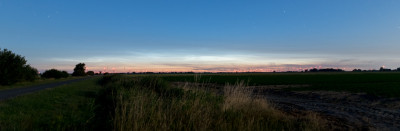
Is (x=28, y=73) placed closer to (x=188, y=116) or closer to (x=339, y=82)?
(x=188, y=116)

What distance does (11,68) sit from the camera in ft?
102

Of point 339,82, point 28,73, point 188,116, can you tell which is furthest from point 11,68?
point 339,82

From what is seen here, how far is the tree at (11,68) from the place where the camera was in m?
29.7

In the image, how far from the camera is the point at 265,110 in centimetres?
984

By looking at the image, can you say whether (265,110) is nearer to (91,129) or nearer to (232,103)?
(232,103)

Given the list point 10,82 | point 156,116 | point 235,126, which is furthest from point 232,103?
point 10,82

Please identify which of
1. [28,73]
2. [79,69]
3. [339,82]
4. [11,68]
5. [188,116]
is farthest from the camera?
[79,69]

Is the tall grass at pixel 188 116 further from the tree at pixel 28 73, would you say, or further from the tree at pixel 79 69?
the tree at pixel 79 69

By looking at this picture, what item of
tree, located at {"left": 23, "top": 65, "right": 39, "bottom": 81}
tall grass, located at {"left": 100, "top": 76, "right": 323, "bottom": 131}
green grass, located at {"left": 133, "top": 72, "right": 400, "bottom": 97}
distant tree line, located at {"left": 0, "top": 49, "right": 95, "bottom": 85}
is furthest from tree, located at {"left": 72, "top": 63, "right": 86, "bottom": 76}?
tall grass, located at {"left": 100, "top": 76, "right": 323, "bottom": 131}

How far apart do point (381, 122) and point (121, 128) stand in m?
10.9

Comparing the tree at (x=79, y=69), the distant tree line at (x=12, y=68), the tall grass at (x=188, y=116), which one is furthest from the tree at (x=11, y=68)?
the tree at (x=79, y=69)

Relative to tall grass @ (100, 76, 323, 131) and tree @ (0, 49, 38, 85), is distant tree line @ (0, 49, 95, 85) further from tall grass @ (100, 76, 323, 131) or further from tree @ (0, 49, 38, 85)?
tall grass @ (100, 76, 323, 131)

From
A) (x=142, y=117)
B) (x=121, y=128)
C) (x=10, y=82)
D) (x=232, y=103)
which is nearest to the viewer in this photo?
(x=121, y=128)

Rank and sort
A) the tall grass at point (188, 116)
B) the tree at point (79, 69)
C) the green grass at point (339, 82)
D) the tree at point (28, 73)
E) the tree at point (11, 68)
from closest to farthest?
the tall grass at point (188, 116)
the green grass at point (339, 82)
the tree at point (11, 68)
the tree at point (28, 73)
the tree at point (79, 69)
